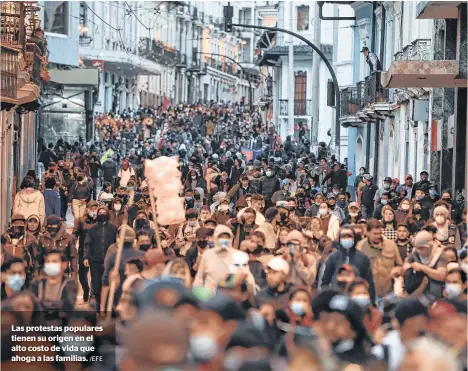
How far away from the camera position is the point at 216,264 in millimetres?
16531

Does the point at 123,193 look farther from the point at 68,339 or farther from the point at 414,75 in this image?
the point at 68,339

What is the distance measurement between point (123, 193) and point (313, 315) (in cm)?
1523

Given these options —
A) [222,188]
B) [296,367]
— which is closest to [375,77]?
[222,188]

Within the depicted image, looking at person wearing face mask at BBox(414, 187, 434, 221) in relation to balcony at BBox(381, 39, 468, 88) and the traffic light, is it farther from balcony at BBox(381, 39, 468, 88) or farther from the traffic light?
the traffic light

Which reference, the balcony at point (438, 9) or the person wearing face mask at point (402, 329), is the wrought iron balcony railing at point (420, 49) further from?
the person wearing face mask at point (402, 329)

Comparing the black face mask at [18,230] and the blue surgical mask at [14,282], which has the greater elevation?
the black face mask at [18,230]

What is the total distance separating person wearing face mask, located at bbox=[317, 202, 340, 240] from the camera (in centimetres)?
2247

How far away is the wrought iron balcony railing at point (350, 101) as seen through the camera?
46.5 meters

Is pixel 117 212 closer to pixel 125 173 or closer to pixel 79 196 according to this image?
pixel 79 196

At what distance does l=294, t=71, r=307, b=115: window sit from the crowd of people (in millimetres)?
52801

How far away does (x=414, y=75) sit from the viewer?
28.5 meters

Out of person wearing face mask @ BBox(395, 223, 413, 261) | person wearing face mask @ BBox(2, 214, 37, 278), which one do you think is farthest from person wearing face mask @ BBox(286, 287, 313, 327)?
person wearing face mask @ BBox(395, 223, 413, 261)

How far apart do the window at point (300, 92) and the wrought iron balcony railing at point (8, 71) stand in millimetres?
53186

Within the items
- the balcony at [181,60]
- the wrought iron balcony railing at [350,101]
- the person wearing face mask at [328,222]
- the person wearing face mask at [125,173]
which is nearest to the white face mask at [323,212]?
the person wearing face mask at [328,222]
